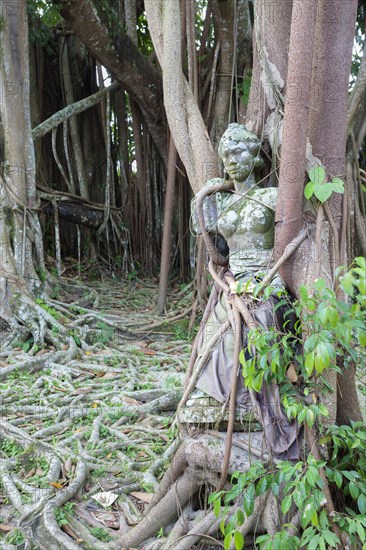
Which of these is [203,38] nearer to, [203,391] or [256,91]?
[256,91]

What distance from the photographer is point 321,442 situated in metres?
1.79

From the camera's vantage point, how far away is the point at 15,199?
4387mm

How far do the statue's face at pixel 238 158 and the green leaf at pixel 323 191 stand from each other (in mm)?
393

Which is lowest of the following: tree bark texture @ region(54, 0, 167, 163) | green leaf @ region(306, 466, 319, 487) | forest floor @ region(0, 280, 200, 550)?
forest floor @ region(0, 280, 200, 550)

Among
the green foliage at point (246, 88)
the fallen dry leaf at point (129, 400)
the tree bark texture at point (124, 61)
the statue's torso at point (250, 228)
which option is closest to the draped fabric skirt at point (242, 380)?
the statue's torso at point (250, 228)

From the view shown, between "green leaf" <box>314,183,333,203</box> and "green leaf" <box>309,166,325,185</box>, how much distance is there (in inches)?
2.0

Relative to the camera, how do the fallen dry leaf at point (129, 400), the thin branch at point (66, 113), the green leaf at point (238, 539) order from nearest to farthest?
the green leaf at point (238, 539), the fallen dry leaf at point (129, 400), the thin branch at point (66, 113)

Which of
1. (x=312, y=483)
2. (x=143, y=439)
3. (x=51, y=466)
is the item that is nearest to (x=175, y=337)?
(x=143, y=439)

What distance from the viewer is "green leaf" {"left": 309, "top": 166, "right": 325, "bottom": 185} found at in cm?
190

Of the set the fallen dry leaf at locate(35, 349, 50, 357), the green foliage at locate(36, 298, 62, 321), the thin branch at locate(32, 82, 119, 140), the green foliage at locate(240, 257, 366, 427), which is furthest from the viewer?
the thin branch at locate(32, 82, 119, 140)

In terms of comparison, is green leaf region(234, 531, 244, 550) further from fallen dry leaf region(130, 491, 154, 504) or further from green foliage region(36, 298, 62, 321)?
green foliage region(36, 298, 62, 321)

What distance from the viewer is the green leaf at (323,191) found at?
183cm

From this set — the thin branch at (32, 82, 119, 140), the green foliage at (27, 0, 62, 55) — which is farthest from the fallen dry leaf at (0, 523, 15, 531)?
the green foliage at (27, 0, 62, 55)

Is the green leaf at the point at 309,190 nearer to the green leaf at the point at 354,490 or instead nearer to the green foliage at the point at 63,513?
the green leaf at the point at 354,490
